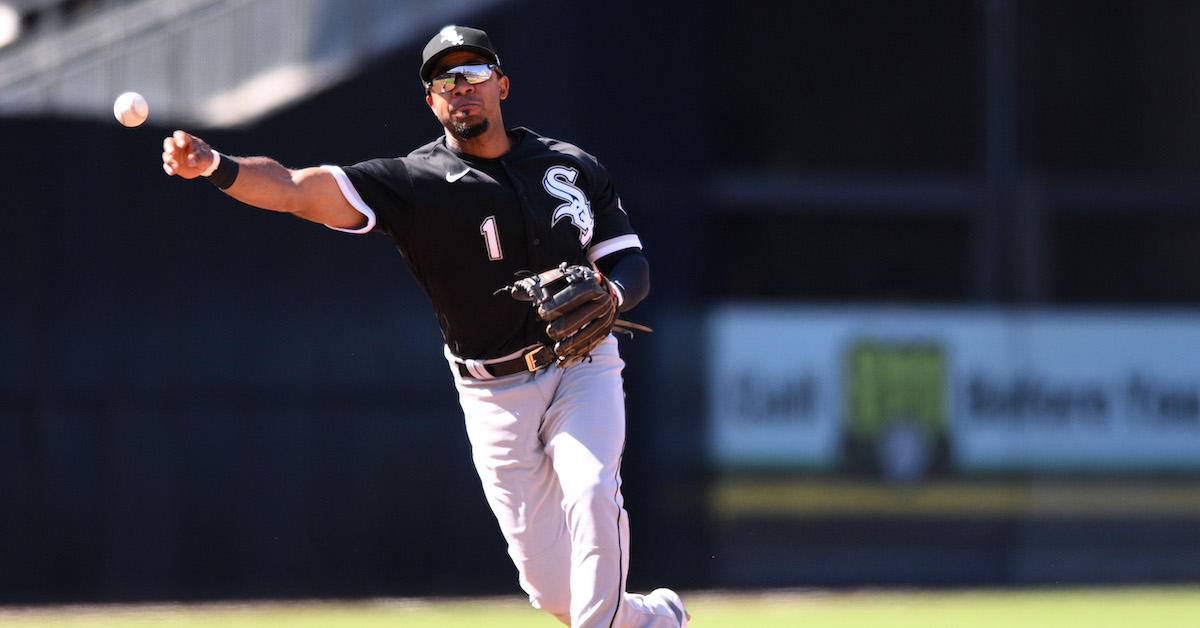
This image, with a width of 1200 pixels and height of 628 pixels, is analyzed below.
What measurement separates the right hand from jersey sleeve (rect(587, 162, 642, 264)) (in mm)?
1335

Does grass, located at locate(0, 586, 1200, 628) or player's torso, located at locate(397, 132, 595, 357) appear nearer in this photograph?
player's torso, located at locate(397, 132, 595, 357)

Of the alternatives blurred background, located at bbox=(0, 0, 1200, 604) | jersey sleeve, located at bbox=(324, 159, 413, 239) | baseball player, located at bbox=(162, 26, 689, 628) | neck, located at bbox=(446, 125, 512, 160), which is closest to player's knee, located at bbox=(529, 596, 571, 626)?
baseball player, located at bbox=(162, 26, 689, 628)

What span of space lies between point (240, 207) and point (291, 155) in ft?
1.22

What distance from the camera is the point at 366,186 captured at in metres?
4.22

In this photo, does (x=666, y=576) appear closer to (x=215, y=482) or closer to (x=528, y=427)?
(x=215, y=482)

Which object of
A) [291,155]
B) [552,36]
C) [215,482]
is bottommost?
[215,482]

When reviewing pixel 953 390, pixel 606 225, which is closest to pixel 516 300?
pixel 606 225

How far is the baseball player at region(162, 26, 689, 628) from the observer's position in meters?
4.22

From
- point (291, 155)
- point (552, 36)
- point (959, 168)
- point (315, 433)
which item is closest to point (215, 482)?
point (315, 433)

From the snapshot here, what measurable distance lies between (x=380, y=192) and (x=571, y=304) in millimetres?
672

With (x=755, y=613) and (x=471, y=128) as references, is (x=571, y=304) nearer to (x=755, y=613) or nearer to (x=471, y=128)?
(x=471, y=128)

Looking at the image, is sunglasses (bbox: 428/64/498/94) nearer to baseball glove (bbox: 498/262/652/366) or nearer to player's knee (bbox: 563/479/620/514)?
baseball glove (bbox: 498/262/652/366)

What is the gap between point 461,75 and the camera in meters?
4.37

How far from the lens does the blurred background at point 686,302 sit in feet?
23.7
